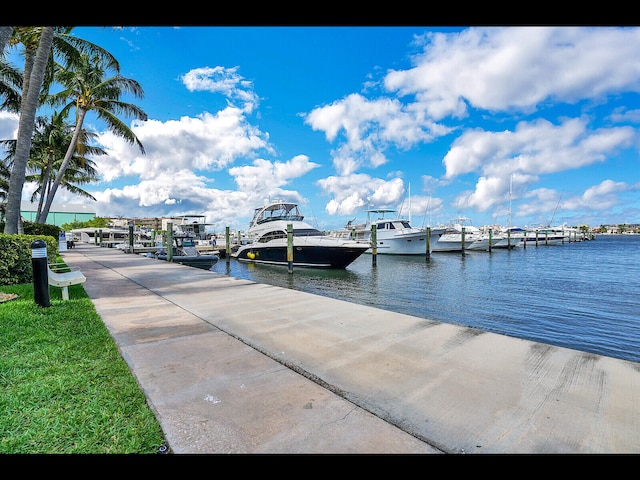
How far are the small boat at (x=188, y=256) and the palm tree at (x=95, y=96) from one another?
6725mm

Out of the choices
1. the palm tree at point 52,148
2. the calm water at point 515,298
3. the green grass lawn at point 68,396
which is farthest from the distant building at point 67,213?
the green grass lawn at point 68,396

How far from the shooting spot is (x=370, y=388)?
106 inches

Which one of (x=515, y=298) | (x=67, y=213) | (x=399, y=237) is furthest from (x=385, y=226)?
(x=67, y=213)

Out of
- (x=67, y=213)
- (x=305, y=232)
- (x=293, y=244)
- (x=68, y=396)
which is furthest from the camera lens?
(x=67, y=213)

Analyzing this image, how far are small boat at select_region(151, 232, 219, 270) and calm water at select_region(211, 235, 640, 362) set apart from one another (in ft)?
9.23

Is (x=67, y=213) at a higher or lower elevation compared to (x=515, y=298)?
higher

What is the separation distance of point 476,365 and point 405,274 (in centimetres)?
1562

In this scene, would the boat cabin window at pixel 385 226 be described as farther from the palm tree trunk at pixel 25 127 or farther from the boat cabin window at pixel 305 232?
the palm tree trunk at pixel 25 127

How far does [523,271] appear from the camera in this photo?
19.1 meters

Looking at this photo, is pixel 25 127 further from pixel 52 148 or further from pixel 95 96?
pixel 52 148

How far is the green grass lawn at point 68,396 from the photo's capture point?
6.28ft

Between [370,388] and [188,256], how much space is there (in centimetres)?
1810
